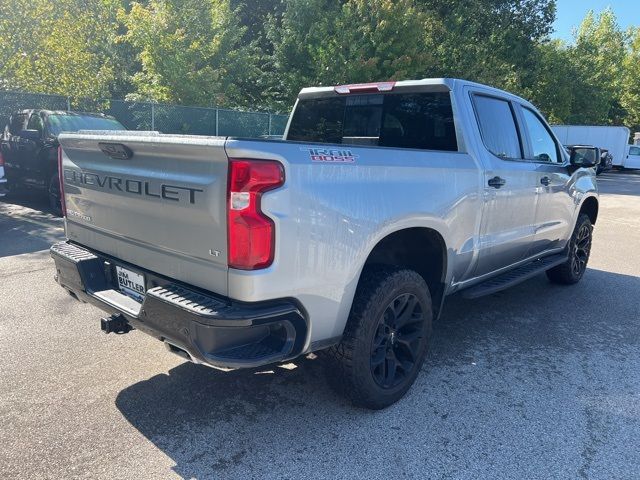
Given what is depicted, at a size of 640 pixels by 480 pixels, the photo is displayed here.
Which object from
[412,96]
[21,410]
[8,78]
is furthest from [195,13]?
[21,410]

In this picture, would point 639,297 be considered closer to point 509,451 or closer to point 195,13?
point 509,451

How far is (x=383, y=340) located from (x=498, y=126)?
2191 millimetres

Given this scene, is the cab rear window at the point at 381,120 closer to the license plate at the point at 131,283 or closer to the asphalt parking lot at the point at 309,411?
the asphalt parking lot at the point at 309,411

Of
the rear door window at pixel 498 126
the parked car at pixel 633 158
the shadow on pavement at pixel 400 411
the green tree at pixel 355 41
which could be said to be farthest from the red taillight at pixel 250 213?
→ the parked car at pixel 633 158

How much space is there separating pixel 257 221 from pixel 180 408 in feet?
4.77

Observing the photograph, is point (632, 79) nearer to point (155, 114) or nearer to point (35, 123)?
point (155, 114)

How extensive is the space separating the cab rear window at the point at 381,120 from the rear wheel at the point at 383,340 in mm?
1299

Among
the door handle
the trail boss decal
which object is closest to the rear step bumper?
the trail boss decal

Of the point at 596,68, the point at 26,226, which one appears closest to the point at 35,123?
the point at 26,226

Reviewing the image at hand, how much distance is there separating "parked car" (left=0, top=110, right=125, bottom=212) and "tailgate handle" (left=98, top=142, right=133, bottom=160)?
6.88 meters

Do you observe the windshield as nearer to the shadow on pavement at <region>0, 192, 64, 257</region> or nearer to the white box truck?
the shadow on pavement at <region>0, 192, 64, 257</region>

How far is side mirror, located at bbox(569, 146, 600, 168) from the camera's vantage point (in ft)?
17.0

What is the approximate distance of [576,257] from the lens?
234 inches

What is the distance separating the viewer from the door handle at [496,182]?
3.82 m
